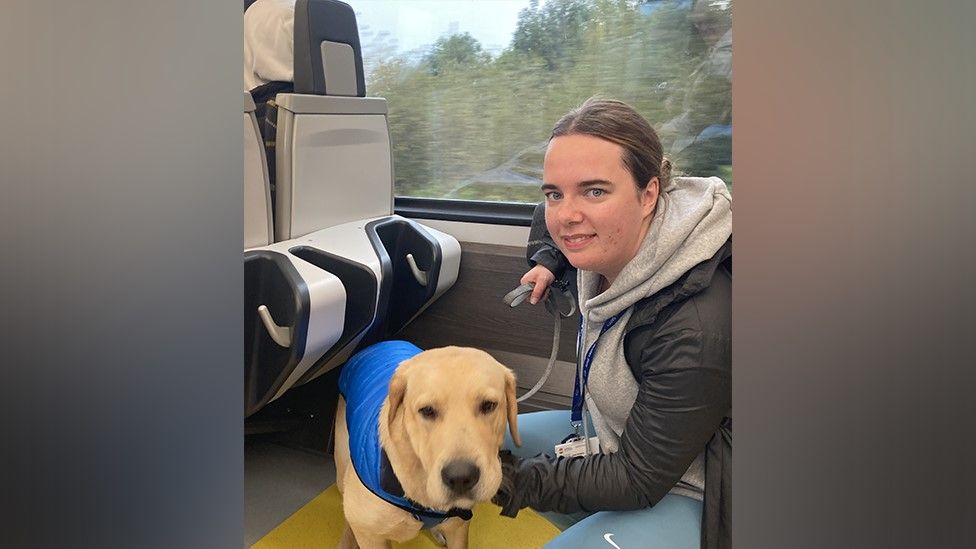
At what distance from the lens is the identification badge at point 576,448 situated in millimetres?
1096

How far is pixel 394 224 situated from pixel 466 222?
0.79 feet

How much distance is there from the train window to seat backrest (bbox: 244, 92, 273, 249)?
601 millimetres

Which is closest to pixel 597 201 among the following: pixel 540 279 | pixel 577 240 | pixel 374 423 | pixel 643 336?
pixel 577 240

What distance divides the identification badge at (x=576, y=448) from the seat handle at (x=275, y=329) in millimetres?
585

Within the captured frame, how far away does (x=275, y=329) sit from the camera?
1.36 m

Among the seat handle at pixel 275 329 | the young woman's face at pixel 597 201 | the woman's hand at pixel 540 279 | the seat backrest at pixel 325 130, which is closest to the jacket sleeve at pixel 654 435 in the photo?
the young woman's face at pixel 597 201

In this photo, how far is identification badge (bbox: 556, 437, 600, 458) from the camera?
1.10 m

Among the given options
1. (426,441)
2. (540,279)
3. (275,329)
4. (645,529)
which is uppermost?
→ (540,279)

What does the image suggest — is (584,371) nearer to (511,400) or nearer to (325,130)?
(511,400)

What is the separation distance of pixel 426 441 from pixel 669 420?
359 mm

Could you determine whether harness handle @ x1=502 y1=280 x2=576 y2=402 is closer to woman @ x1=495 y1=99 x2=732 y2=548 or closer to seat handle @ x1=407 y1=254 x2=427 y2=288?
woman @ x1=495 y1=99 x2=732 y2=548
